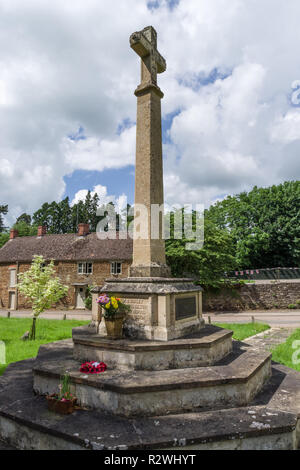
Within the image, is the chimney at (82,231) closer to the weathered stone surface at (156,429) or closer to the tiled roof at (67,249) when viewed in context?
the tiled roof at (67,249)

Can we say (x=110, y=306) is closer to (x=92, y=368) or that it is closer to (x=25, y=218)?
(x=92, y=368)

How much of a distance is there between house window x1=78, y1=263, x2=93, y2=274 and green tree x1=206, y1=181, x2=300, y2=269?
16.5 metres

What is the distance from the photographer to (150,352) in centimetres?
498

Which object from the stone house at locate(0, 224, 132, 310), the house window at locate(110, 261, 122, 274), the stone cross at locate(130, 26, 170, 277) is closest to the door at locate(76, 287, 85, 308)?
the stone house at locate(0, 224, 132, 310)

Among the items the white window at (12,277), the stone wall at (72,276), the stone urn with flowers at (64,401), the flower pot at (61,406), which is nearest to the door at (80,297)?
the stone wall at (72,276)

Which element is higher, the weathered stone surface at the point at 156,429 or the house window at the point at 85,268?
the house window at the point at 85,268

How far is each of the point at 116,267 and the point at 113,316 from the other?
77.9 feet

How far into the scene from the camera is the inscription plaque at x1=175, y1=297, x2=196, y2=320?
5910 millimetres

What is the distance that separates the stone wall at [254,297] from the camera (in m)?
24.0

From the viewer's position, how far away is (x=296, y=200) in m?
34.2

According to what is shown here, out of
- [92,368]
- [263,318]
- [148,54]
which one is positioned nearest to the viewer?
[92,368]

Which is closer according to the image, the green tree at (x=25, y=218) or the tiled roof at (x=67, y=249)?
the tiled roof at (x=67, y=249)

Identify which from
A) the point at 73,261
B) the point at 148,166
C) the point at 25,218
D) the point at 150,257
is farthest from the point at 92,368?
the point at 25,218

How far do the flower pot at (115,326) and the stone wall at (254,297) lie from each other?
2115cm
